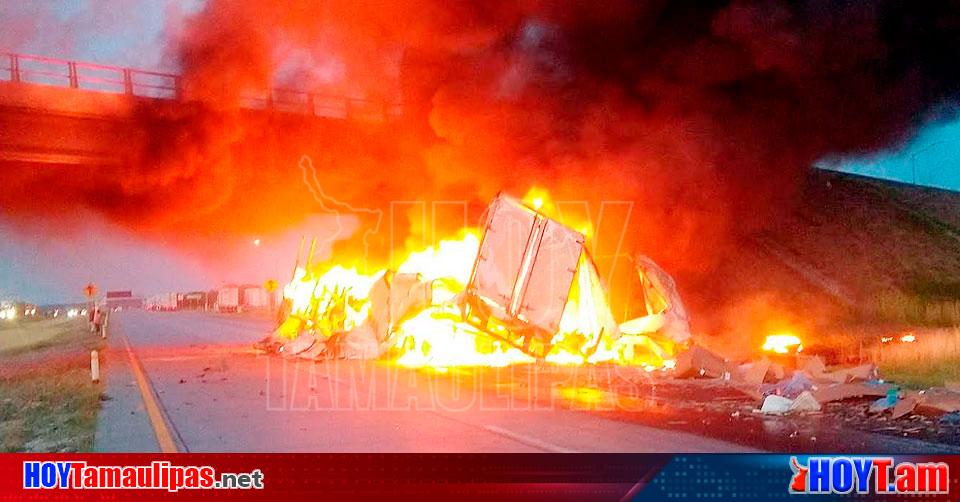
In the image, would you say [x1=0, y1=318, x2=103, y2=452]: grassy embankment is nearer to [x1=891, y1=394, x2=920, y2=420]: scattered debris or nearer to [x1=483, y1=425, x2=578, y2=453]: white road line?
[x1=483, y1=425, x2=578, y2=453]: white road line

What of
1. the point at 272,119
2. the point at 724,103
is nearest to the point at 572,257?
the point at 724,103

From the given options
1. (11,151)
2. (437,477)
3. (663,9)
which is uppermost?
(663,9)

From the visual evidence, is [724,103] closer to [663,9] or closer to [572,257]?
[663,9]

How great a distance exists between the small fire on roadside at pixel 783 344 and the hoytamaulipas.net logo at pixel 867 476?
683 centimetres

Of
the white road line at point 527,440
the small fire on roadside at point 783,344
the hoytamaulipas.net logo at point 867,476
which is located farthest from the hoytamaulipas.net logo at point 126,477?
the small fire on roadside at point 783,344

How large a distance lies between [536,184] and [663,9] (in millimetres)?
2962

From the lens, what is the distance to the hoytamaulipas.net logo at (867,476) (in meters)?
3.65

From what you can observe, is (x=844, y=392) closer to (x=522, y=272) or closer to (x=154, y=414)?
(x=522, y=272)

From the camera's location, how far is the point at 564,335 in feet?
31.9

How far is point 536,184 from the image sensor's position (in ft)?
37.3

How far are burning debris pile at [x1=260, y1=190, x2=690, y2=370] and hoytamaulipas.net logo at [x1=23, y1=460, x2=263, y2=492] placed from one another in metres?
5.37

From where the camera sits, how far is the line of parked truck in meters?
5.80

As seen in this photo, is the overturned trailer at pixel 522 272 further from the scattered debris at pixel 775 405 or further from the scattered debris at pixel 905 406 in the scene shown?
the scattered debris at pixel 905 406

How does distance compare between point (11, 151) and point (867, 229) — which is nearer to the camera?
point (11, 151)
